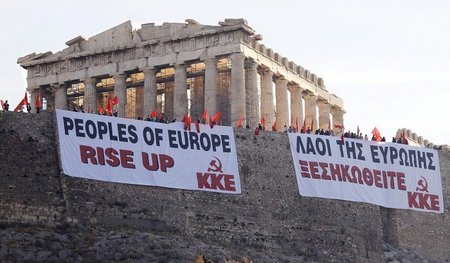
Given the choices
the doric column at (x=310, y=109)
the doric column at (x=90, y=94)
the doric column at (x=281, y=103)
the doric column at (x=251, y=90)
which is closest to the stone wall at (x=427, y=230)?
the doric column at (x=251, y=90)

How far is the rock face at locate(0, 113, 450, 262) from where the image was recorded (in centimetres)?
6650

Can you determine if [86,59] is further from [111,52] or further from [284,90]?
[284,90]

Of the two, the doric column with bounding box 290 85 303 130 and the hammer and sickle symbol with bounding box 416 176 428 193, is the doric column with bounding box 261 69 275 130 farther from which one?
the hammer and sickle symbol with bounding box 416 176 428 193

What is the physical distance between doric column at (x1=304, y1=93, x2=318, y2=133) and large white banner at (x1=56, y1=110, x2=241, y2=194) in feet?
90.3

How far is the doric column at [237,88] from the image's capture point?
9204 cm

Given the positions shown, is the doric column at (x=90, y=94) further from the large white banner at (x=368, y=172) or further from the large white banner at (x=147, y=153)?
the large white banner at (x=147, y=153)

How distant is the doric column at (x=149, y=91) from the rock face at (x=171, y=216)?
19.9 metres

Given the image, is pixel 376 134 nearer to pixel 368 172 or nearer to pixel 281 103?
pixel 368 172

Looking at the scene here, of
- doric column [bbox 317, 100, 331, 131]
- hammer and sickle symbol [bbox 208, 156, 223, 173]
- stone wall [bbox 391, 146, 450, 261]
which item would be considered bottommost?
stone wall [bbox 391, 146, 450, 261]

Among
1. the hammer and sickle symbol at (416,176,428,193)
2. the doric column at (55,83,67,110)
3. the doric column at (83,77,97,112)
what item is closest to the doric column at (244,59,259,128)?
the doric column at (83,77,97,112)

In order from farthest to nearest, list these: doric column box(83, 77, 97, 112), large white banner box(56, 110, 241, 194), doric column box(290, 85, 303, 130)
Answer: doric column box(290, 85, 303, 130) < doric column box(83, 77, 97, 112) < large white banner box(56, 110, 241, 194)

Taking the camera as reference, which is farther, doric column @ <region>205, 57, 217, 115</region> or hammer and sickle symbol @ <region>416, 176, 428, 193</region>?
doric column @ <region>205, 57, 217, 115</region>

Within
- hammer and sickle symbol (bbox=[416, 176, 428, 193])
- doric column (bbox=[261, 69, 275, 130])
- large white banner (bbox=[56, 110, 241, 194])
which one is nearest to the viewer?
large white banner (bbox=[56, 110, 241, 194])

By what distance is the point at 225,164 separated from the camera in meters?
75.0
